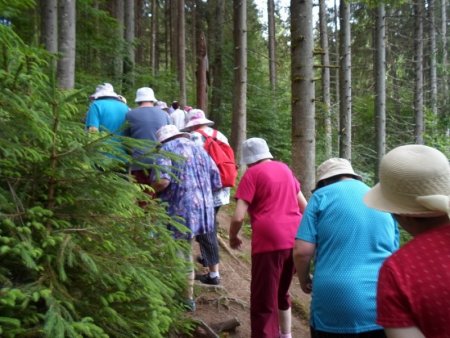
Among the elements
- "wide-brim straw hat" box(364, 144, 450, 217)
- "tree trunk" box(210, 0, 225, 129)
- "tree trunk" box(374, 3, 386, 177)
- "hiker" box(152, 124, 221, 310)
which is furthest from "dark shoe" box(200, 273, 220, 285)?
"tree trunk" box(210, 0, 225, 129)

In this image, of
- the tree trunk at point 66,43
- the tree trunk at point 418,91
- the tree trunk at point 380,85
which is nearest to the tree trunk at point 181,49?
the tree trunk at point 380,85

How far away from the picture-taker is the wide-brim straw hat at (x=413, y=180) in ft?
5.76

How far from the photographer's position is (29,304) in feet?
7.06

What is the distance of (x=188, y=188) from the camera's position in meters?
4.43

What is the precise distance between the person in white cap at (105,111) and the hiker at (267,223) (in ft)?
7.29

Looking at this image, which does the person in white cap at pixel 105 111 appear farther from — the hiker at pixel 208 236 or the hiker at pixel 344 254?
the hiker at pixel 344 254

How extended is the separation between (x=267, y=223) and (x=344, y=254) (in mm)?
1340

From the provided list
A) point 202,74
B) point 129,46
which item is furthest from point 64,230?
point 202,74

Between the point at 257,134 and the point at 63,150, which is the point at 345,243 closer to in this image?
the point at 63,150

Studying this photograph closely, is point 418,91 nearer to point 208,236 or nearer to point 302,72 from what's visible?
point 302,72

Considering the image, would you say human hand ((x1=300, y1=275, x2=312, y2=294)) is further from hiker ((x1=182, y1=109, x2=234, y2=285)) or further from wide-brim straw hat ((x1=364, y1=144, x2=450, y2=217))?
hiker ((x1=182, y1=109, x2=234, y2=285))

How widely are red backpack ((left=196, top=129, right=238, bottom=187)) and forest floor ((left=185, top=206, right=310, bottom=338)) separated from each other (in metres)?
1.14

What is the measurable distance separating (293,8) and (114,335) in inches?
197

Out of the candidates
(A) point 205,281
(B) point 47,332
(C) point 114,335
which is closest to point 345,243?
(C) point 114,335
